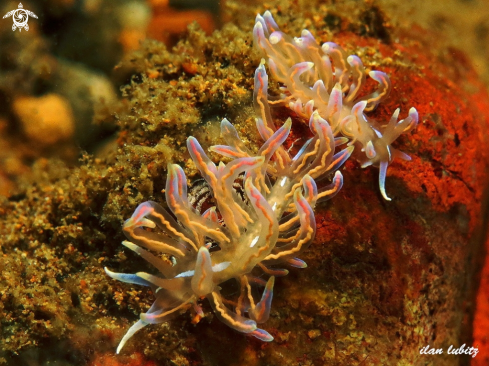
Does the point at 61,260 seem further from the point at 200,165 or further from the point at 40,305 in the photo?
the point at 200,165

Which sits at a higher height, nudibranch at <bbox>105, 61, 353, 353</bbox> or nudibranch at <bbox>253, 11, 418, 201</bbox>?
nudibranch at <bbox>253, 11, 418, 201</bbox>

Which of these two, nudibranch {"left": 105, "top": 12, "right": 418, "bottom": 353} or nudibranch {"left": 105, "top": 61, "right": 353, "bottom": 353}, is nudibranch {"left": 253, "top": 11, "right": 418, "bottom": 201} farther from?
nudibranch {"left": 105, "top": 61, "right": 353, "bottom": 353}

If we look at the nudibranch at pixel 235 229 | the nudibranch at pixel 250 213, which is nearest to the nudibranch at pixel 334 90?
the nudibranch at pixel 250 213

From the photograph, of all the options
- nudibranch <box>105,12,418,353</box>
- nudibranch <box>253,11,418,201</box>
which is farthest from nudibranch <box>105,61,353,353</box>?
nudibranch <box>253,11,418,201</box>

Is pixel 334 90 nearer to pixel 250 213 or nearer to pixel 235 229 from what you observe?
pixel 250 213

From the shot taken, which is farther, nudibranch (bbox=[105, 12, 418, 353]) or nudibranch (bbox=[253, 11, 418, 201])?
nudibranch (bbox=[253, 11, 418, 201])

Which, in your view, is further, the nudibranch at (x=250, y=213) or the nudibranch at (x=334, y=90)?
the nudibranch at (x=334, y=90)

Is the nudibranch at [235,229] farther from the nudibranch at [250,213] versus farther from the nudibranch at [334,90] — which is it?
the nudibranch at [334,90]

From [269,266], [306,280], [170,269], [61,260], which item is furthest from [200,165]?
[61,260]

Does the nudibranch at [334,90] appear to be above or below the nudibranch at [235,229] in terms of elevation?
above

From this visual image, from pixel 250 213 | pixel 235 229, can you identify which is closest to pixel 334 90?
pixel 250 213
